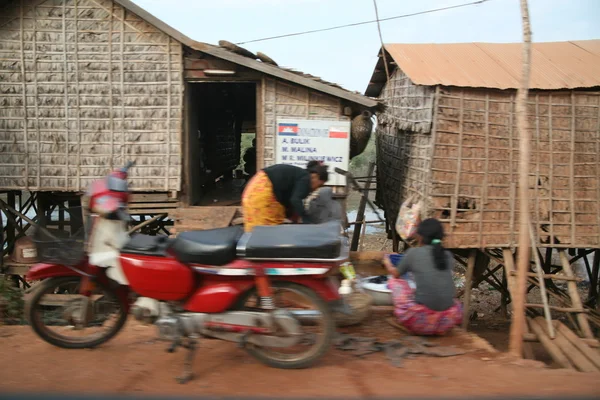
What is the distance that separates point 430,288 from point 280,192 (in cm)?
167

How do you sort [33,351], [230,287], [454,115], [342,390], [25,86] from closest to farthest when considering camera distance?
[342,390]
[230,287]
[33,351]
[454,115]
[25,86]

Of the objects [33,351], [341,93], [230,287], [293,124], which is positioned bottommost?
[33,351]

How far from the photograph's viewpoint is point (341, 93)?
785 cm

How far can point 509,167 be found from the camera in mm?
7578

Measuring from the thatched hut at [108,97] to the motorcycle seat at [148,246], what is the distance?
4834 mm

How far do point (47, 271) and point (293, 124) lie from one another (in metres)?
5.17

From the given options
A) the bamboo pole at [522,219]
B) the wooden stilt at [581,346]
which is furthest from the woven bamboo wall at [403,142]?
the bamboo pole at [522,219]

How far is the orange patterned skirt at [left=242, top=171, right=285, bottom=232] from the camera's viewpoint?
15.7 ft

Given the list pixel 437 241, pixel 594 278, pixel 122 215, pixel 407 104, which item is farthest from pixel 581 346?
pixel 594 278

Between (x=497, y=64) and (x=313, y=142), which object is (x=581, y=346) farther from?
(x=497, y=64)

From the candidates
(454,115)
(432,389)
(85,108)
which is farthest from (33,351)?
(454,115)

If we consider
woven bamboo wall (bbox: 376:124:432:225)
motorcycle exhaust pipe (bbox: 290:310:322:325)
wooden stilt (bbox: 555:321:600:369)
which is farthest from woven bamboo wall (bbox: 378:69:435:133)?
motorcycle exhaust pipe (bbox: 290:310:322:325)

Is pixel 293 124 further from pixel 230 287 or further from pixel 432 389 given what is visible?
pixel 432 389

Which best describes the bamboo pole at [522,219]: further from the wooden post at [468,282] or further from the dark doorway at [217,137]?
the dark doorway at [217,137]
